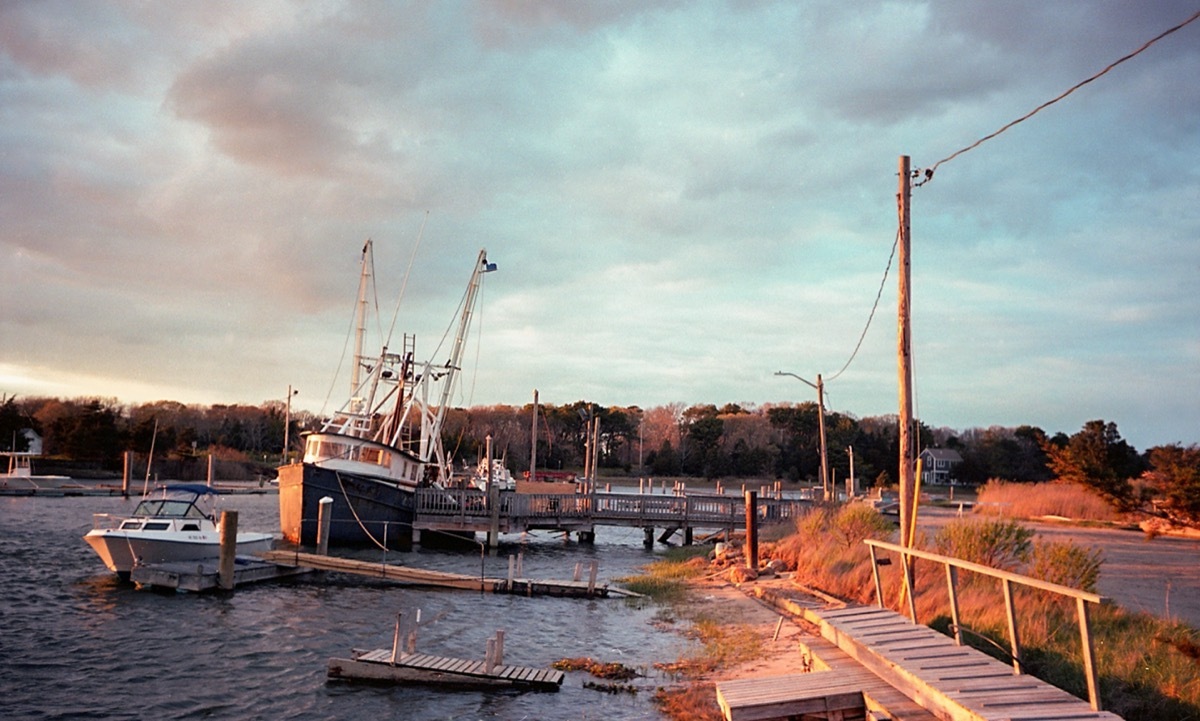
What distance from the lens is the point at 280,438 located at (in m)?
117

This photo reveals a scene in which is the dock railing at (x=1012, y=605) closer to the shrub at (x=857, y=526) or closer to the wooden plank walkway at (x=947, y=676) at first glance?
the wooden plank walkway at (x=947, y=676)

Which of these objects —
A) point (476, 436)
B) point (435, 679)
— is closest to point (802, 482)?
point (476, 436)

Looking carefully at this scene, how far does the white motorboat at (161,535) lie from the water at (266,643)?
0.98 metres

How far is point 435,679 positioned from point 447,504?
898 inches

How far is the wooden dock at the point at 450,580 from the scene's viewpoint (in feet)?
78.1

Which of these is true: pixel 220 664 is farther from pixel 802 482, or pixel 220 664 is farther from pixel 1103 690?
pixel 802 482

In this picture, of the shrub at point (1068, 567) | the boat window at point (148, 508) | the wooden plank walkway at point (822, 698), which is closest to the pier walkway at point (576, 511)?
the boat window at point (148, 508)

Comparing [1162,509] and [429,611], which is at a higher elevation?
[1162,509]

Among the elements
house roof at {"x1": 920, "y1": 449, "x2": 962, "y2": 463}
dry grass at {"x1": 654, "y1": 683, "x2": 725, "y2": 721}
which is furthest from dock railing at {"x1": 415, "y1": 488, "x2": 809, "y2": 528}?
house roof at {"x1": 920, "y1": 449, "x2": 962, "y2": 463}

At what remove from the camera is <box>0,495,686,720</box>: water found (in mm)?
13352

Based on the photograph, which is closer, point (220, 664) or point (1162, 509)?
point (1162, 509)

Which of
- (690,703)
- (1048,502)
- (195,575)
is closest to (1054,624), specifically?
(690,703)

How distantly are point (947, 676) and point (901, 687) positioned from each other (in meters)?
0.55

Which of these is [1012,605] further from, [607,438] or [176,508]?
[607,438]
